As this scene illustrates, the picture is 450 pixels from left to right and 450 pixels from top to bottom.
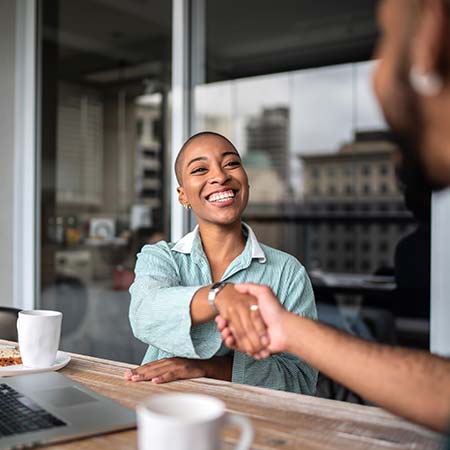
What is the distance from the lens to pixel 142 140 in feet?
16.5

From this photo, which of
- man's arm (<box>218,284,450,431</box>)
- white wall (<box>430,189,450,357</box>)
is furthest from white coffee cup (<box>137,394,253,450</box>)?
white wall (<box>430,189,450,357</box>)

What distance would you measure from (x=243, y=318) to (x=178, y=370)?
0.24 meters

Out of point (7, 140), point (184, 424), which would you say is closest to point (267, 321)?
point (184, 424)

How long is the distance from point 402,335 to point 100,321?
2.27m

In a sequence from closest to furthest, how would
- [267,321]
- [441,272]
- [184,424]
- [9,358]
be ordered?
[184,424], [267,321], [9,358], [441,272]

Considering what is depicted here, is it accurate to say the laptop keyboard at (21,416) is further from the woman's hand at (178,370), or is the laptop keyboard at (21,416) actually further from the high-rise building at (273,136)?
the high-rise building at (273,136)

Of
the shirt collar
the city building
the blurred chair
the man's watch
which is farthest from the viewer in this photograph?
the city building

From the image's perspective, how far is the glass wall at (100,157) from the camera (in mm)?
3615

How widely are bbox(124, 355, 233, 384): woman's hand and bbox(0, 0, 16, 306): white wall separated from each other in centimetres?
223

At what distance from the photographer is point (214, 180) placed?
164cm

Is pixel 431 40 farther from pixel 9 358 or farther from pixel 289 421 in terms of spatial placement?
pixel 9 358

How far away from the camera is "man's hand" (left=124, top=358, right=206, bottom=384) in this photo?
1292 millimetres

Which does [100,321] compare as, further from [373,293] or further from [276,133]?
[276,133]

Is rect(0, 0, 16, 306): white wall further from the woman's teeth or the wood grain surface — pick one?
the wood grain surface
